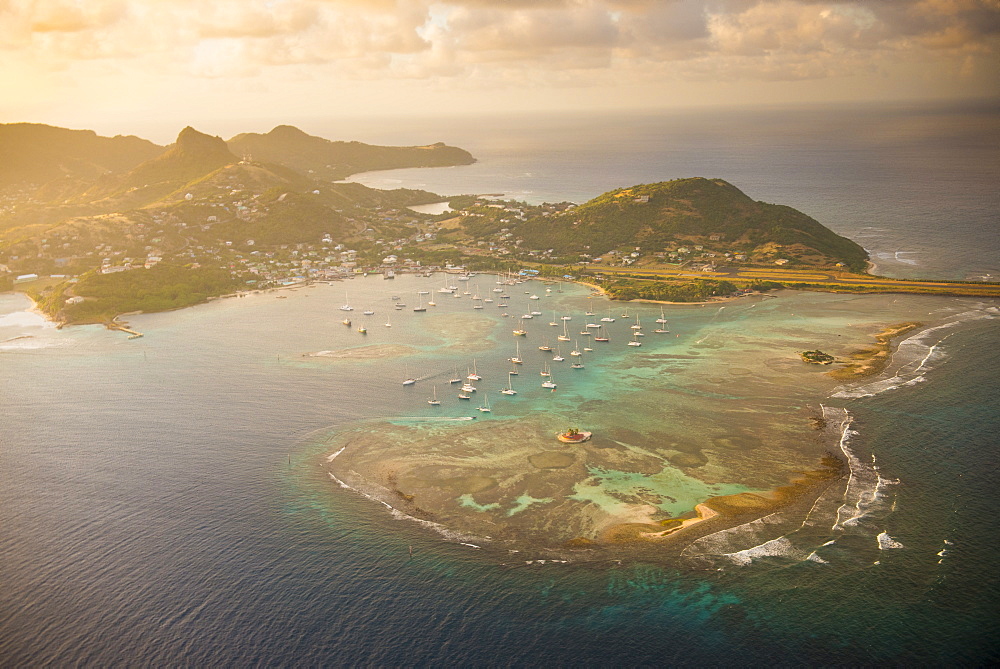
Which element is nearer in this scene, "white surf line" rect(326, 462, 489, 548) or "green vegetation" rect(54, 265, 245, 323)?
"white surf line" rect(326, 462, 489, 548)

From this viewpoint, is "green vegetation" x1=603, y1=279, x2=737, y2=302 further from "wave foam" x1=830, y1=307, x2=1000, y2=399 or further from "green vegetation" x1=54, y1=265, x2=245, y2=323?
"green vegetation" x1=54, y1=265, x2=245, y2=323

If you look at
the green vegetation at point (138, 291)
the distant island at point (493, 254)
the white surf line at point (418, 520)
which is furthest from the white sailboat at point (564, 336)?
the green vegetation at point (138, 291)

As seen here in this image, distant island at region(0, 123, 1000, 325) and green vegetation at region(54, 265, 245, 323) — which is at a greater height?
distant island at region(0, 123, 1000, 325)

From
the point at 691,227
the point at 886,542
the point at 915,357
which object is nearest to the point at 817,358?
the point at 915,357

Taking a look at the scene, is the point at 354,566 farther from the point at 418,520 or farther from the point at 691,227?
the point at 691,227

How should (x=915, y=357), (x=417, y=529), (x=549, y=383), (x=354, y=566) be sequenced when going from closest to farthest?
(x=354, y=566) < (x=417, y=529) < (x=549, y=383) < (x=915, y=357)

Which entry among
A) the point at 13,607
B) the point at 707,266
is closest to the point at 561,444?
the point at 13,607

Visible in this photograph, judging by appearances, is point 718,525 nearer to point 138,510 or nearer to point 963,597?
point 963,597

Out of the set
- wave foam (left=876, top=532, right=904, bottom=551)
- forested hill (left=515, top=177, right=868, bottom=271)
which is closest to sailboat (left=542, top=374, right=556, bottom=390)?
wave foam (left=876, top=532, right=904, bottom=551)
